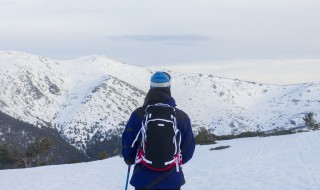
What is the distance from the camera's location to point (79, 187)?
1955cm

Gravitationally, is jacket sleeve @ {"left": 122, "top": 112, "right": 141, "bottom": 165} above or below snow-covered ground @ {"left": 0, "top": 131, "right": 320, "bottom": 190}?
above

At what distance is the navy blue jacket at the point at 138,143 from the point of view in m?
7.00

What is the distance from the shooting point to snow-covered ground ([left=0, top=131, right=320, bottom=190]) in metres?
16.3

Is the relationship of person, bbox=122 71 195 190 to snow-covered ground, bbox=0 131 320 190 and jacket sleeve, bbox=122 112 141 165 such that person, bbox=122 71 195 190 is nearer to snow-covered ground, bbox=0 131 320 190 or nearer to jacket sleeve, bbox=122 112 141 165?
jacket sleeve, bbox=122 112 141 165

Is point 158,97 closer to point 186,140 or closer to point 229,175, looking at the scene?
point 186,140

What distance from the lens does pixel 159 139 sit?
6.92 metres

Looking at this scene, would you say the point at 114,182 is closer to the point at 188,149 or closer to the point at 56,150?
the point at 188,149

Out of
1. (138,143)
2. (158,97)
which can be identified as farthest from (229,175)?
(158,97)

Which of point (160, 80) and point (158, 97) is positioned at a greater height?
point (160, 80)

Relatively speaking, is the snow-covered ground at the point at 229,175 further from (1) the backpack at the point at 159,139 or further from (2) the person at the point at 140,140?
(1) the backpack at the point at 159,139

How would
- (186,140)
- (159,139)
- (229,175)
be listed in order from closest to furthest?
(159,139)
(186,140)
(229,175)

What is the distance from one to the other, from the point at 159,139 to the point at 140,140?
1.24 ft

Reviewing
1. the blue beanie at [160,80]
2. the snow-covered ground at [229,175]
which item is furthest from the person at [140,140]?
the snow-covered ground at [229,175]

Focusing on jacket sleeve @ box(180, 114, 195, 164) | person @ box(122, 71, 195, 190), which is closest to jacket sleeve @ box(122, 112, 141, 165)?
person @ box(122, 71, 195, 190)
